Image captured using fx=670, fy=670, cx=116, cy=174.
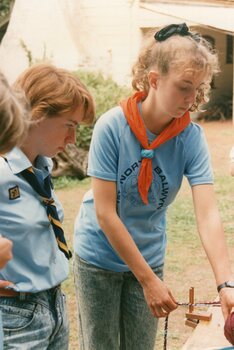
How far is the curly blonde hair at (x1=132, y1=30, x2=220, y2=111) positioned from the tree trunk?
770 centimetres

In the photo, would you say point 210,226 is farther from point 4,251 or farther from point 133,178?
point 4,251

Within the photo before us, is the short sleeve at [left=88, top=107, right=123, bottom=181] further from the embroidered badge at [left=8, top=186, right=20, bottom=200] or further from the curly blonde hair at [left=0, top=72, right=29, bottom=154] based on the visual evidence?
the curly blonde hair at [left=0, top=72, right=29, bottom=154]

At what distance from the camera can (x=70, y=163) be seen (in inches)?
408

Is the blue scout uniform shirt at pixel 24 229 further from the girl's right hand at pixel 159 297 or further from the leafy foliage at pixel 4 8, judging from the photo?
the leafy foliage at pixel 4 8

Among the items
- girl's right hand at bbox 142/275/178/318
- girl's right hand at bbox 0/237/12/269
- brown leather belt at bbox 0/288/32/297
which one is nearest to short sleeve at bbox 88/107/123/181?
girl's right hand at bbox 142/275/178/318

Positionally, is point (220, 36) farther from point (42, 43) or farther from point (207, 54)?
point (207, 54)

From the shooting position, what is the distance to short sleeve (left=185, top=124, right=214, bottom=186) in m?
2.64

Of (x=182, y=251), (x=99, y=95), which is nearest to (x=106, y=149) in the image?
(x=182, y=251)

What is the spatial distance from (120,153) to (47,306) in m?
0.65

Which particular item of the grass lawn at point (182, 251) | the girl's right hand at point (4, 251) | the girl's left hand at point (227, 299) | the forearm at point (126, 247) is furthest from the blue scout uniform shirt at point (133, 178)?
the grass lawn at point (182, 251)

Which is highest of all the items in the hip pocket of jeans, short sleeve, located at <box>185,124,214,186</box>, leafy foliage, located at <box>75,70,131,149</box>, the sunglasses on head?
the sunglasses on head

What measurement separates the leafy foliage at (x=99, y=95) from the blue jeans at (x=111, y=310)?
306 inches

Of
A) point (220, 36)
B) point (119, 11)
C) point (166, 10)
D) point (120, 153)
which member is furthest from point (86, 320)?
point (220, 36)

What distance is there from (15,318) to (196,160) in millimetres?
963
